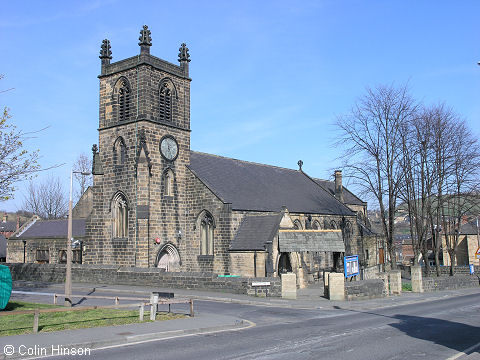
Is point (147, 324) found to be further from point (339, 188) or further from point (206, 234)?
point (339, 188)

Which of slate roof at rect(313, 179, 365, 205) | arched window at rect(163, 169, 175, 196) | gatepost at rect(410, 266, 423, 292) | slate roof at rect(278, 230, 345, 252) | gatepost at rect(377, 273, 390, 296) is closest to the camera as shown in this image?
gatepost at rect(377, 273, 390, 296)

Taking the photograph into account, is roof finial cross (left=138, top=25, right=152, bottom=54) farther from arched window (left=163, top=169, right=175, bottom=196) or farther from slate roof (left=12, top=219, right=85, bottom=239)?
slate roof (left=12, top=219, right=85, bottom=239)

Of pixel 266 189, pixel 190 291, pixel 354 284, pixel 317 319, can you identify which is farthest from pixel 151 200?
pixel 317 319

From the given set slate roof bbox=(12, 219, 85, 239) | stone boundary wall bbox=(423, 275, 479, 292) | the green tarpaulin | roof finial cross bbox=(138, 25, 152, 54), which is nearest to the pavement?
stone boundary wall bbox=(423, 275, 479, 292)

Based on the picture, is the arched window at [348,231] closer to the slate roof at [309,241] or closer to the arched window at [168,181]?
the slate roof at [309,241]

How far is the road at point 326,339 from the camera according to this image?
10438mm

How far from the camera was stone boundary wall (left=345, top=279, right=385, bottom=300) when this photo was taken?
23344 mm

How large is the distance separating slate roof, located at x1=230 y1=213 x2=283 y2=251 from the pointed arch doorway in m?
4.42

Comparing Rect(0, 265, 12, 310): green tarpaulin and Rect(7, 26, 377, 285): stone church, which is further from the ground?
Rect(7, 26, 377, 285): stone church

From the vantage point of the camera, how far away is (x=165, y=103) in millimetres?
33125

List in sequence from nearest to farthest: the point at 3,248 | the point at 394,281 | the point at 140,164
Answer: the point at 394,281 → the point at 140,164 → the point at 3,248

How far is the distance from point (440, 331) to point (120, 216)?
23.2 meters

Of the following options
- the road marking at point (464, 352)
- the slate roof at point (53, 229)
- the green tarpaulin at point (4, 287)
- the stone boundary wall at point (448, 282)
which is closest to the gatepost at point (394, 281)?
the stone boundary wall at point (448, 282)

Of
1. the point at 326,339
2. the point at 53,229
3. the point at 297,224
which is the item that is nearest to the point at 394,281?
the point at 297,224
